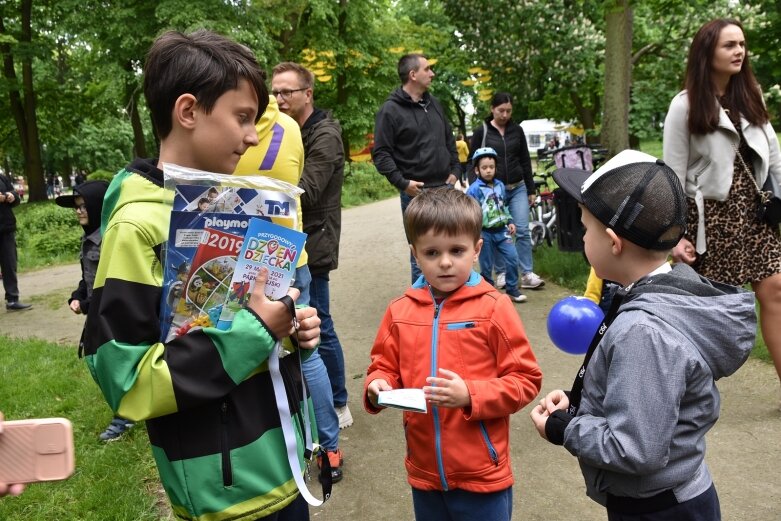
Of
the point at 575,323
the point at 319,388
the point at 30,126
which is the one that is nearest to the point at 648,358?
the point at 575,323

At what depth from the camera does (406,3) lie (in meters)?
37.3

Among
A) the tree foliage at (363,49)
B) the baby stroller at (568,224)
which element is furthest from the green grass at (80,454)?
the tree foliage at (363,49)

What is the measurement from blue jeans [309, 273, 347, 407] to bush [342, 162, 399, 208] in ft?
55.2

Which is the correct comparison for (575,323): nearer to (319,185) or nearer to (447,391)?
(447,391)

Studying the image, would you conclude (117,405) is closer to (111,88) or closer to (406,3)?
(111,88)

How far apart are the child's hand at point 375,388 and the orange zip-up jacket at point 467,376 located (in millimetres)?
54

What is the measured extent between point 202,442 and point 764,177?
3.41m

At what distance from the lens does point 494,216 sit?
22.8 ft

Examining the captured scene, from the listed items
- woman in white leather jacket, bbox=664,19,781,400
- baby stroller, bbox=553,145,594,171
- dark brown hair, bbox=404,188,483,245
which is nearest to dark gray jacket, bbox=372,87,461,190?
woman in white leather jacket, bbox=664,19,781,400

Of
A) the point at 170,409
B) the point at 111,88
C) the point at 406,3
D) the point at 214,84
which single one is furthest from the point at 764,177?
the point at 406,3

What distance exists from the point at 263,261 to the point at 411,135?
4.37 meters

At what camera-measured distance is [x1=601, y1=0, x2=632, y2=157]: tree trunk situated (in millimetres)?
8547

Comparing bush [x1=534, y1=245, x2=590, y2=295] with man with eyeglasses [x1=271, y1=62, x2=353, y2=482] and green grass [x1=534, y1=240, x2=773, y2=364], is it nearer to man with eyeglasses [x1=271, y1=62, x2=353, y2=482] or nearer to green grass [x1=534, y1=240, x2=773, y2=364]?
green grass [x1=534, y1=240, x2=773, y2=364]

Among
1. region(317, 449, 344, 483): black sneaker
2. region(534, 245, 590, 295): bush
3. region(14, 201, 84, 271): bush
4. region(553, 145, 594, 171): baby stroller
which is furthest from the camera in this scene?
region(14, 201, 84, 271): bush
